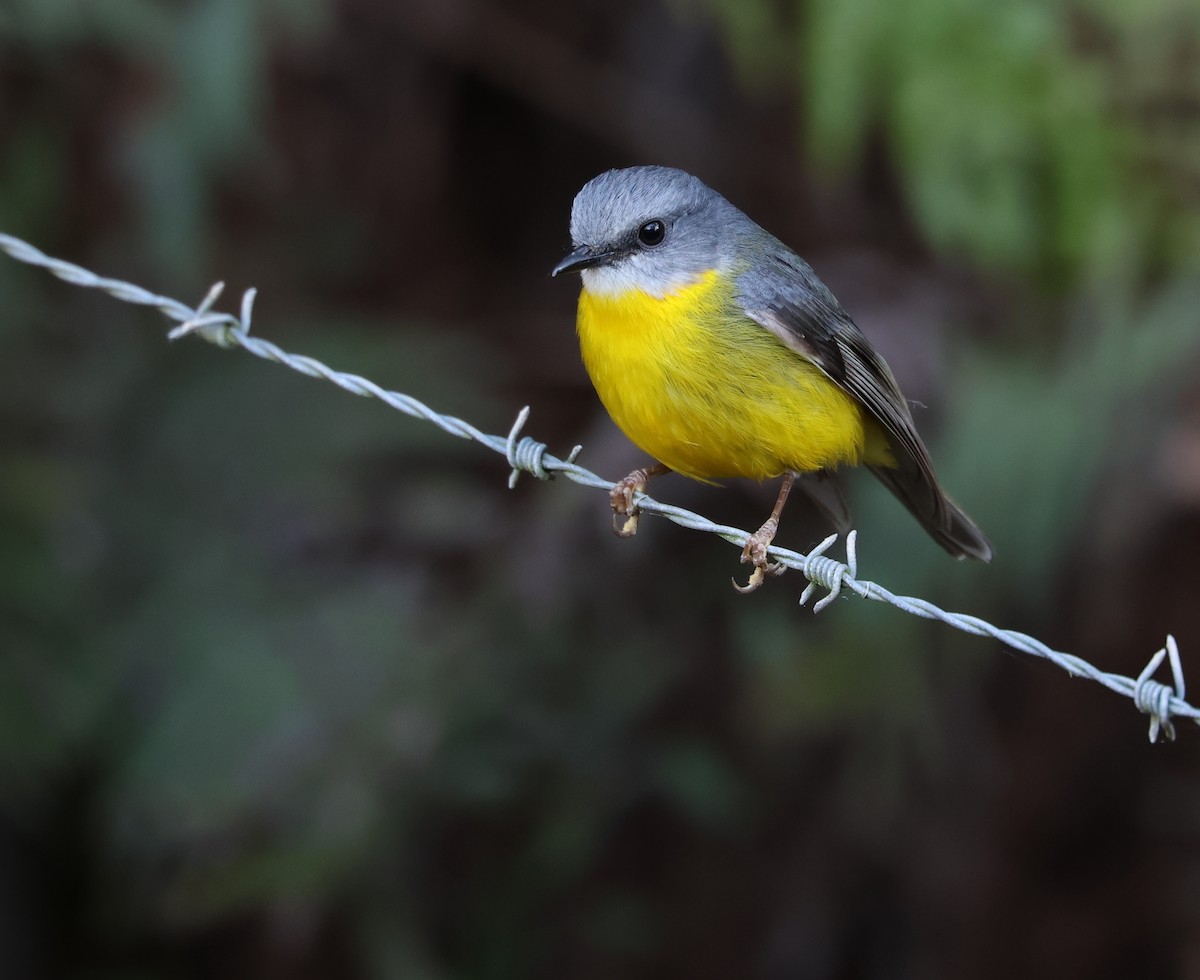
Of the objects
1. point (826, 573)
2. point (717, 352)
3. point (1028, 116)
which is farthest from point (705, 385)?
point (1028, 116)

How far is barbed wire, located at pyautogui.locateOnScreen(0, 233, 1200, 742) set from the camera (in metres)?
2.27

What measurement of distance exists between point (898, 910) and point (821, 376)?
3.62 m

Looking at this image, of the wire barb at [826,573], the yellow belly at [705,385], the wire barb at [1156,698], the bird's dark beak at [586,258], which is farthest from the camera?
the bird's dark beak at [586,258]

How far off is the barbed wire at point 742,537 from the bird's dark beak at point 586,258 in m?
0.53

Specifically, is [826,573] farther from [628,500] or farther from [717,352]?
[628,500]

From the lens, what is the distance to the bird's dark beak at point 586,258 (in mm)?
3369

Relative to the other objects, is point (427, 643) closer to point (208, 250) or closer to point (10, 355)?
point (10, 355)

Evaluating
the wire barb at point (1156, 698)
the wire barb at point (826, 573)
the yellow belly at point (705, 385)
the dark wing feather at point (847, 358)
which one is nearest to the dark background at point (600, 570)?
the dark wing feather at point (847, 358)

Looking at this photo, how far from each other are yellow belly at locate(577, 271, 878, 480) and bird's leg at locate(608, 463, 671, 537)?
15 centimetres

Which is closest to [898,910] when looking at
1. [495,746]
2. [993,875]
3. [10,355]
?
[993,875]

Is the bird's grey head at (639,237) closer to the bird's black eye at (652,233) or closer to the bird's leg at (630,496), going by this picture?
the bird's black eye at (652,233)

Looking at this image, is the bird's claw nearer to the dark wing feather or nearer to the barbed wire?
the barbed wire

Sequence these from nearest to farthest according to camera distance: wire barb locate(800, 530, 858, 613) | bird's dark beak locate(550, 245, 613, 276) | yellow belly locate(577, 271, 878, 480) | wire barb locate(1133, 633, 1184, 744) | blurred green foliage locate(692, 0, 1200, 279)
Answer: wire barb locate(1133, 633, 1184, 744), wire barb locate(800, 530, 858, 613), yellow belly locate(577, 271, 878, 480), bird's dark beak locate(550, 245, 613, 276), blurred green foliage locate(692, 0, 1200, 279)

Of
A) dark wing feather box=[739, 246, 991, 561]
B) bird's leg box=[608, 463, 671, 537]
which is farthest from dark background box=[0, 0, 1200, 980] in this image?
dark wing feather box=[739, 246, 991, 561]
